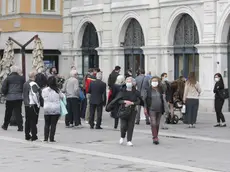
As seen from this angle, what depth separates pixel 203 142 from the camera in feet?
59.7

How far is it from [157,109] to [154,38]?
13.9 m

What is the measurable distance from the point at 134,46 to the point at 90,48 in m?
4.05

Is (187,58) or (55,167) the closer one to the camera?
(55,167)

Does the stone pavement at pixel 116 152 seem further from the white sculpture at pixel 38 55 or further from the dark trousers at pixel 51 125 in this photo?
the white sculpture at pixel 38 55

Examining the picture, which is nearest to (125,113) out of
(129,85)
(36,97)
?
(129,85)

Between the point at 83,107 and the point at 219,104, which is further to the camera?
the point at 83,107

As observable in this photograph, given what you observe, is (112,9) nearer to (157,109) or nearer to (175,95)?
(175,95)

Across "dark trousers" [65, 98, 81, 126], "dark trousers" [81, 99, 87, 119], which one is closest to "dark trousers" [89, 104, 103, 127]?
"dark trousers" [65, 98, 81, 126]

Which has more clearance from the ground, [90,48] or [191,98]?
[90,48]

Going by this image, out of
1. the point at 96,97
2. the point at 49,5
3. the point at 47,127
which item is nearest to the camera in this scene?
the point at 47,127

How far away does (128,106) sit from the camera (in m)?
17.4

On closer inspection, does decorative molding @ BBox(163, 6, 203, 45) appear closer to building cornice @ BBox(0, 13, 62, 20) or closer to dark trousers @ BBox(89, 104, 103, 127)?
dark trousers @ BBox(89, 104, 103, 127)

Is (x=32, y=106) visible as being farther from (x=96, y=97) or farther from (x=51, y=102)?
(x=96, y=97)

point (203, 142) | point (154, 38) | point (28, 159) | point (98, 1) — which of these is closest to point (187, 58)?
point (154, 38)
